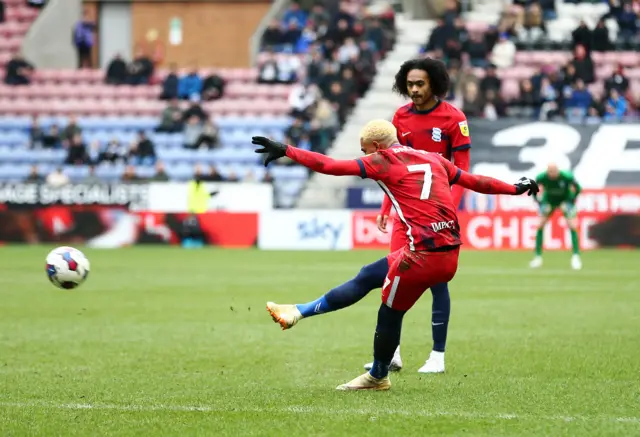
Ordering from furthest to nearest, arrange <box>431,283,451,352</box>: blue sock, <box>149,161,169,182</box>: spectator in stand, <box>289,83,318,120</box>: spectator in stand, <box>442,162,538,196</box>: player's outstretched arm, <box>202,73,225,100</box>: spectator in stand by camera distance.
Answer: <box>202,73,225,100</box>: spectator in stand → <box>289,83,318,120</box>: spectator in stand → <box>149,161,169,182</box>: spectator in stand → <box>431,283,451,352</box>: blue sock → <box>442,162,538,196</box>: player's outstretched arm

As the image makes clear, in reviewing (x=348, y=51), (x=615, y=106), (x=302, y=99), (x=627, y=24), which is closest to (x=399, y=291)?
(x=615, y=106)

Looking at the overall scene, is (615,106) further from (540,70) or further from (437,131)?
(437,131)

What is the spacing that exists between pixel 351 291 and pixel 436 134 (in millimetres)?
1520

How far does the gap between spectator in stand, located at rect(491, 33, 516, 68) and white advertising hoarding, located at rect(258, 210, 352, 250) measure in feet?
21.2

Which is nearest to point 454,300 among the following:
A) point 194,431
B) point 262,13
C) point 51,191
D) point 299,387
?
point 299,387

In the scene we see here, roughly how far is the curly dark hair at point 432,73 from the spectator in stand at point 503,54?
2338 cm

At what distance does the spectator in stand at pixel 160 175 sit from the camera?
3157cm

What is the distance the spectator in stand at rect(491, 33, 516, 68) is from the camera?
32250 mm

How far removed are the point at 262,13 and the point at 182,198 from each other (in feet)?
32.0

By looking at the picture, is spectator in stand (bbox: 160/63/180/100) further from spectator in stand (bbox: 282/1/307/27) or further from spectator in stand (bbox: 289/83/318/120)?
spectator in stand (bbox: 289/83/318/120)

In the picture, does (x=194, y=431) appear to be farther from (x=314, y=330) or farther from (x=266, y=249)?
(x=266, y=249)

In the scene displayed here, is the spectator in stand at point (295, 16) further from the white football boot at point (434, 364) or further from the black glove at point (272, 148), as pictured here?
the black glove at point (272, 148)

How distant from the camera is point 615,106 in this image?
30656 mm

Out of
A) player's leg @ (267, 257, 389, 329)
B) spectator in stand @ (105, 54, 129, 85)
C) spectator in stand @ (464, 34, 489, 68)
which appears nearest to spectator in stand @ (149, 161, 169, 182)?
spectator in stand @ (105, 54, 129, 85)
